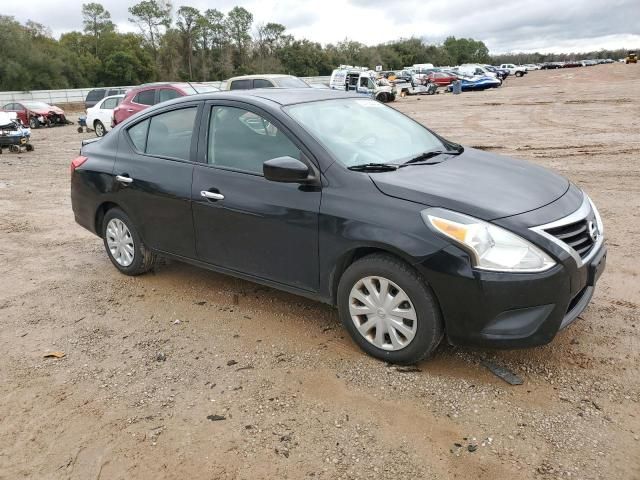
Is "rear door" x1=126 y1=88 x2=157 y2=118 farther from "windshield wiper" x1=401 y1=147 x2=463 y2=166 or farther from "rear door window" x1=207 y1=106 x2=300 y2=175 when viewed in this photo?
"windshield wiper" x1=401 y1=147 x2=463 y2=166


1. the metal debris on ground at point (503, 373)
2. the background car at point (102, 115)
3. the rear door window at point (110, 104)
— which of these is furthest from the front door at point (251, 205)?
the rear door window at point (110, 104)

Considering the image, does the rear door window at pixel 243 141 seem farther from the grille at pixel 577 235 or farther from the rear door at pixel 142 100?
the rear door at pixel 142 100

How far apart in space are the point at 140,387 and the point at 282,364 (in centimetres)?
88

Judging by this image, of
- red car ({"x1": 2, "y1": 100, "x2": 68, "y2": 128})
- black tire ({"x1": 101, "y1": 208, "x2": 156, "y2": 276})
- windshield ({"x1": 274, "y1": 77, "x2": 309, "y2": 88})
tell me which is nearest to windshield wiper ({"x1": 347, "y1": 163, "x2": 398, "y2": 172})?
black tire ({"x1": 101, "y1": 208, "x2": 156, "y2": 276})

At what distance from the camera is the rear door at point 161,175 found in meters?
4.35

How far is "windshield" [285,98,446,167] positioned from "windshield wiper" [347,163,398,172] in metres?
0.04

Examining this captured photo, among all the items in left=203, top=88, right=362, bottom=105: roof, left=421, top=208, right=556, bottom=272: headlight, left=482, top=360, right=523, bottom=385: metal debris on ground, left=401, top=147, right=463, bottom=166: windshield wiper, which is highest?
left=203, top=88, right=362, bottom=105: roof

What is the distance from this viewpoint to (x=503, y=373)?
10.9 ft

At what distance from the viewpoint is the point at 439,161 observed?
3.94 m

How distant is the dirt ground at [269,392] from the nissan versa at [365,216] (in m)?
0.34

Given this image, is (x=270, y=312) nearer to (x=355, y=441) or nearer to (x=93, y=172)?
(x=355, y=441)

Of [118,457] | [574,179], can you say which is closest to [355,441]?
[118,457]

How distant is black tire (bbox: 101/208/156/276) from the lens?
4922mm

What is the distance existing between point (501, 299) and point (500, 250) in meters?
0.27
